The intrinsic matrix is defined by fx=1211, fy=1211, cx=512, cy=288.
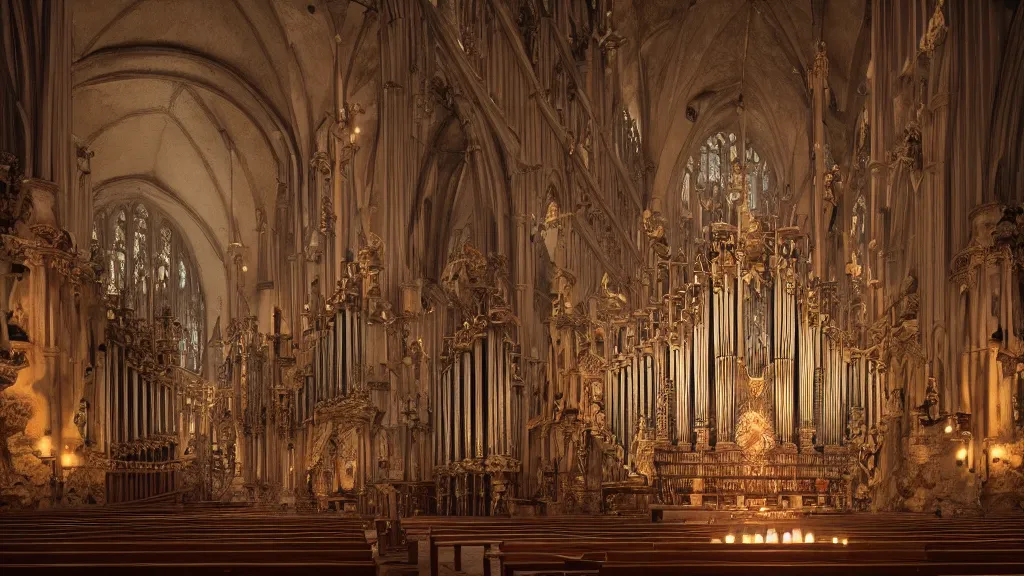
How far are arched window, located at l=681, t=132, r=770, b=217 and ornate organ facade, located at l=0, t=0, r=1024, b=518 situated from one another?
29.6 ft

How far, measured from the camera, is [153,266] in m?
48.1

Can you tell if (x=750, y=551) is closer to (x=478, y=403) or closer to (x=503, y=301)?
(x=478, y=403)

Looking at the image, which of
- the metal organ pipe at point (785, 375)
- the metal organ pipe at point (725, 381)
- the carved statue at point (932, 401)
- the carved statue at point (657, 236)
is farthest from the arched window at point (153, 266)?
the carved statue at point (932, 401)

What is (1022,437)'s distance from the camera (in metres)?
17.2

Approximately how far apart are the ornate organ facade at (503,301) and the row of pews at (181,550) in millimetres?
6115

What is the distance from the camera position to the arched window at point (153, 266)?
46.9 metres

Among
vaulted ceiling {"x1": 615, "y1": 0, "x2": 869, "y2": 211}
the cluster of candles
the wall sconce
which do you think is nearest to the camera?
the cluster of candles

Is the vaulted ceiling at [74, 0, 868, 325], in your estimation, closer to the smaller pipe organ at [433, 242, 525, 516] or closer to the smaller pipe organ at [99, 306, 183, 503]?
the smaller pipe organ at [99, 306, 183, 503]

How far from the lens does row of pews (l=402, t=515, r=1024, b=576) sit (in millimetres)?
6535

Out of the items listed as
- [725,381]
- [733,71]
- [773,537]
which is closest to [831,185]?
[725,381]

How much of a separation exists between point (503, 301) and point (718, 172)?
Result: 28488 mm

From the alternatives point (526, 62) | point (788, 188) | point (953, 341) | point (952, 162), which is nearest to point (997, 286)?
point (953, 341)

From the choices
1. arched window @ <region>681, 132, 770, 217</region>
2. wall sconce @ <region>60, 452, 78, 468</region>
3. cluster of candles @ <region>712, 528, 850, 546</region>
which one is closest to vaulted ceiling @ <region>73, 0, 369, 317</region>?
wall sconce @ <region>60, 452, 78, 468</region>

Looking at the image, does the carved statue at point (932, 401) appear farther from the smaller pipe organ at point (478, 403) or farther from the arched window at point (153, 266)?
the arched window at point (153, 266)
